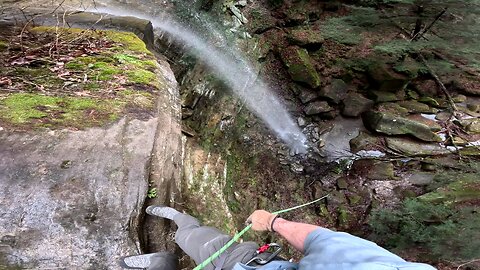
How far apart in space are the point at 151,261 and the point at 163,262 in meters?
0.12

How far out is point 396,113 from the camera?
8.55m

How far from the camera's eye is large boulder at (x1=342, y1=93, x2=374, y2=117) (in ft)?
28.2

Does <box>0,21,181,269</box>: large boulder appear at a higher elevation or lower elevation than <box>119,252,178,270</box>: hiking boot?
higher

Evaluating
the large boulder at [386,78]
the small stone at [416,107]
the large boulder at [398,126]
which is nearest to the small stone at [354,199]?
the large boulder at [398,126]

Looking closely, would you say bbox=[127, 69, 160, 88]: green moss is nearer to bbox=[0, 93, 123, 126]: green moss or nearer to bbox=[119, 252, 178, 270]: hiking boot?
bbox=[0, 93, 123, 126]: green moss

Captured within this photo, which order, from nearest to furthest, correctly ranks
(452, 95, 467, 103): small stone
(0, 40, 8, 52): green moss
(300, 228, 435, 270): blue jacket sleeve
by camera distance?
(300, 228, 435, 270): blue jacket sleeve < (0, 40, 8, 52): green moss < (452, 95, 467, 103): small stone

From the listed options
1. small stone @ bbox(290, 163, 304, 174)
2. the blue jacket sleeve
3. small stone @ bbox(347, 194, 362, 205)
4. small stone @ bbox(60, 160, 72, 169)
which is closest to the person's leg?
small stone @ bbox(60, 160, 72, 169)

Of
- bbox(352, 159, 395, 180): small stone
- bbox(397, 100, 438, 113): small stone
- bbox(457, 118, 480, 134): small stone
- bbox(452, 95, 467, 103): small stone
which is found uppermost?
bbox(452, 95, 467, 103): small stone

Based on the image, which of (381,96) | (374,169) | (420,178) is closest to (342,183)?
(374,169)

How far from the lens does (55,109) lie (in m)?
3.57

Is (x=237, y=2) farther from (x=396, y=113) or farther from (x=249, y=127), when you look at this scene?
(x=396, y=113)

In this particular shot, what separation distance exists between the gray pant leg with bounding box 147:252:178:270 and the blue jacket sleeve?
1453mm

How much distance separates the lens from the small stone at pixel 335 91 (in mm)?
8508

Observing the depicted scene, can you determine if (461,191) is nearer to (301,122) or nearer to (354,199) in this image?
(354,199)
